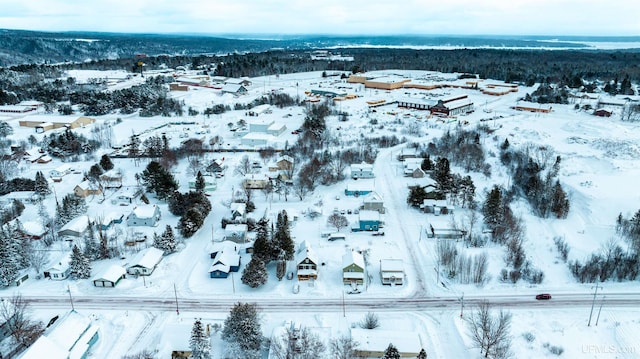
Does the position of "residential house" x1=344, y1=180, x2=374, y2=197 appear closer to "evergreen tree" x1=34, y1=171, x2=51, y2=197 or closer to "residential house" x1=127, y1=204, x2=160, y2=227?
"residential house" x1=127, y1=204, x2=160, y2=227

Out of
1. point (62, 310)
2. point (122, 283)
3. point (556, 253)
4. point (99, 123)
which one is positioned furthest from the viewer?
point (99, 123)

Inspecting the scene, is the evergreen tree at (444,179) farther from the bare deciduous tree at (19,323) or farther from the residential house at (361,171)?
the bare deciduous tree at (19,323)

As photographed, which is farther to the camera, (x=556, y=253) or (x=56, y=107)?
(x=56, y=107)

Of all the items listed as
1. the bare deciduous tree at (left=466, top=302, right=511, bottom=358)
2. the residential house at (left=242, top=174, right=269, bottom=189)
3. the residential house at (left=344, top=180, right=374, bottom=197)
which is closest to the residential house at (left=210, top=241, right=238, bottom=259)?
the residential house at (left=242, top=174, right=269, bottom=189)

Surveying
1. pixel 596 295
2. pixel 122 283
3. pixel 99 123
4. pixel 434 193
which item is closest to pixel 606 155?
pixel 434 193

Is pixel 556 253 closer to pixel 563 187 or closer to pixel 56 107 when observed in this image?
pixel 563 187

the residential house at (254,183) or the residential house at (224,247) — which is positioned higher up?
the residential house at (254,183)

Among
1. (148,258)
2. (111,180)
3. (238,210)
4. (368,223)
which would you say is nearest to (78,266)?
(148,258)

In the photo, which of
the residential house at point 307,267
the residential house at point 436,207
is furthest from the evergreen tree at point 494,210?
the residential house at point 307,267
